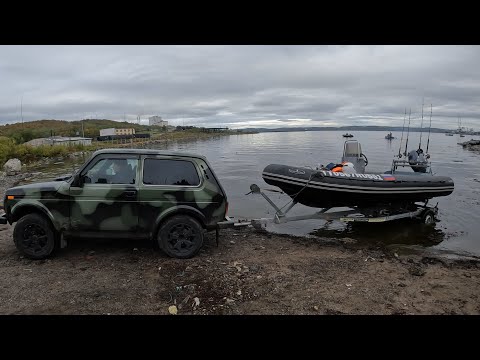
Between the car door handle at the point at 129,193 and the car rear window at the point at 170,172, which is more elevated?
the car rear window at the point at 170,172

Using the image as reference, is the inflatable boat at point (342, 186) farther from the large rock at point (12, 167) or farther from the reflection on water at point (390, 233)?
the large rock at point (12, 167)

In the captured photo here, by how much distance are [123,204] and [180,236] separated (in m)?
1.13

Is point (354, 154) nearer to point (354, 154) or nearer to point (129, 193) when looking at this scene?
point (354, 154)

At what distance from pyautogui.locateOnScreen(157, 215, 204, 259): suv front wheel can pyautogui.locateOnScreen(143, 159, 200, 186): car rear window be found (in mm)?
642

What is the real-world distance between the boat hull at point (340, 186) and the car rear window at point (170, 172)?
2430 millimetres

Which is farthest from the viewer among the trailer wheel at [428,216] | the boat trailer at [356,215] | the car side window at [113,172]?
the trailer wheel at [428,216]

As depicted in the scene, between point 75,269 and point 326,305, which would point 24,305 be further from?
point 326,305

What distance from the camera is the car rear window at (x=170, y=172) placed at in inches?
234

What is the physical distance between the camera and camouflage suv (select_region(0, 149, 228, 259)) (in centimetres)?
572

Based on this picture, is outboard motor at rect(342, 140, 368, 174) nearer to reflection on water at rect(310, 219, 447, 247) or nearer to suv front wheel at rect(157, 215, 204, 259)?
reflection on water at rect(310, 219, 447, 247)

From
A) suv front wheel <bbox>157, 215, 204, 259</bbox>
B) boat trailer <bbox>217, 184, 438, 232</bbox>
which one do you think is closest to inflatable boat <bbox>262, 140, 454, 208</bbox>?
boat trailer <bbox>217, 184, 438, 232</bbox>

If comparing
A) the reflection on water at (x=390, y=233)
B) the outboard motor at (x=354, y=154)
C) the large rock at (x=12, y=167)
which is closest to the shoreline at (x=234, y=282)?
the reflection on water at (x=390, y=233)

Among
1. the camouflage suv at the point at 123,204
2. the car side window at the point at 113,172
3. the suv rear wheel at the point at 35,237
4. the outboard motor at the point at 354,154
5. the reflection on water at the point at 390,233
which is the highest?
the outboard motor at the point at 354,154

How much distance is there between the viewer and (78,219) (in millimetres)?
5754
